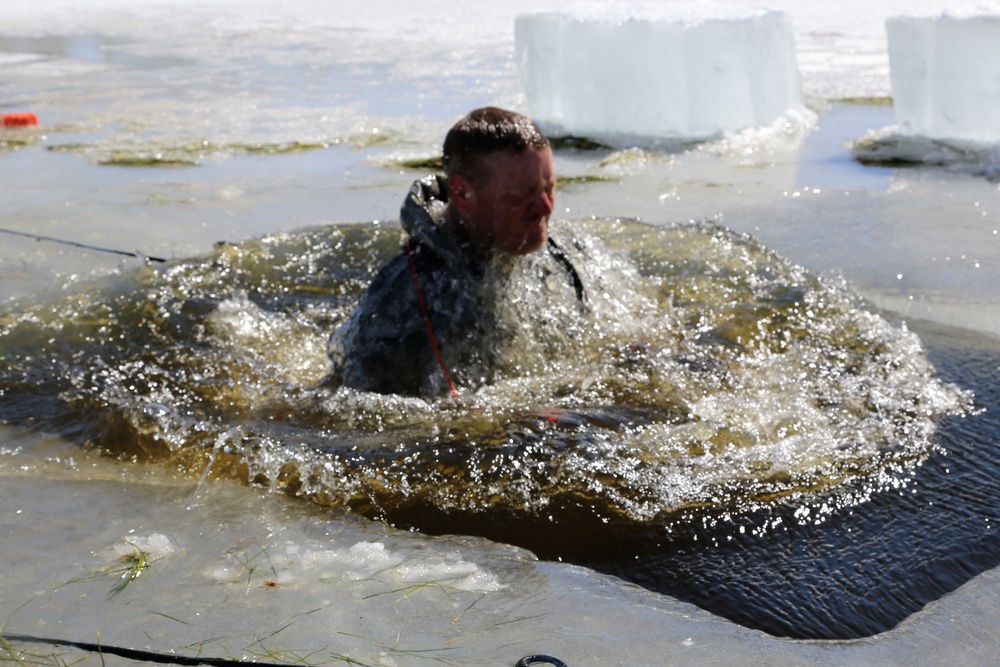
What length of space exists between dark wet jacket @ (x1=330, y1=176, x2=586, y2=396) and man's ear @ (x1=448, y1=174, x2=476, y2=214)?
0.09 m

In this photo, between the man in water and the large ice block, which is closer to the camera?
the man in water

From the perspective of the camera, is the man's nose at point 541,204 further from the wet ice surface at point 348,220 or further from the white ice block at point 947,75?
the white ice block at point 947,75

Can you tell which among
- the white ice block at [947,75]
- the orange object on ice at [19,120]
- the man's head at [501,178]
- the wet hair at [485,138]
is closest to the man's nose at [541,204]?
the man's head at [501,178]

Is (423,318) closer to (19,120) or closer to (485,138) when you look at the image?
(485,138)

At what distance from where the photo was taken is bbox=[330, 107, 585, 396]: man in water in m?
3.35

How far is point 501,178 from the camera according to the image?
11.0 ft

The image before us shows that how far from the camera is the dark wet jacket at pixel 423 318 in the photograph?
3.47 meters

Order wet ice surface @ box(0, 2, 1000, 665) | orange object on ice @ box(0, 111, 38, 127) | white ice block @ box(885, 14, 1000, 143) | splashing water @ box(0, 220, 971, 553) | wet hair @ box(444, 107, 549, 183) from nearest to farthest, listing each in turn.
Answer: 1. wet ice surface @ box(0, 2, 1000, 665)
2. splashing water @ box(0, 220, 971, 553)
3. wet hair @ box(444, 107, 549, 183)
4. white ice block @ box(885, 14, 1000, 143)
5. orange object on ice @ box(0, 111, 38, 127)

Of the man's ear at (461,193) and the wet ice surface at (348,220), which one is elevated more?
the man's ear at (461,193)

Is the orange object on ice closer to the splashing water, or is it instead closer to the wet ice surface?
the wet ice surface

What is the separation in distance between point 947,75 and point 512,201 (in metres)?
4.37

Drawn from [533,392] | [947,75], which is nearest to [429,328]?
[533,392]

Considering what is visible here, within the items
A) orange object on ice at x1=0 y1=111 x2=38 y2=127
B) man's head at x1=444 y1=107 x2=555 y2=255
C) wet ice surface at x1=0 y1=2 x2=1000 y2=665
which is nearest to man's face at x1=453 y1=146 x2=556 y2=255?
man's head at x1=444 y1=107 x2=555 y2=255

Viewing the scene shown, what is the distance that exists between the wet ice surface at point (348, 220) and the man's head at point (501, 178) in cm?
118
